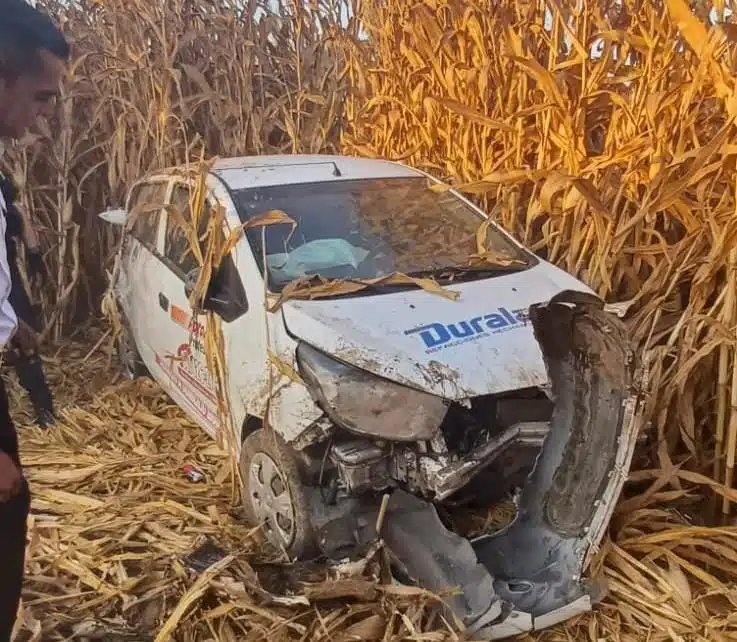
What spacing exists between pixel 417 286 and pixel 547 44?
1.64 metres

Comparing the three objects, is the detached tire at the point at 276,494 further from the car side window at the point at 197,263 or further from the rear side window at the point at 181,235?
the rear side window at the point at 181,235

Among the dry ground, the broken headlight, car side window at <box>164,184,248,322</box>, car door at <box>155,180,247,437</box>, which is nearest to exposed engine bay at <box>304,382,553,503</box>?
the broken headlight

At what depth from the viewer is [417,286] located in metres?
3.65

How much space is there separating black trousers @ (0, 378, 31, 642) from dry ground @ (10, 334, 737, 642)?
0.81 meters

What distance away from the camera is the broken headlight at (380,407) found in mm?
3125

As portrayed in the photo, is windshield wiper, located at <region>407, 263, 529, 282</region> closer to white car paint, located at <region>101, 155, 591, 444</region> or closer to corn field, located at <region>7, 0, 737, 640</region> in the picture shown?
white car paint, located at <region>101, 155, 591, 444</region>

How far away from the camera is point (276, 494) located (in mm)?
3535

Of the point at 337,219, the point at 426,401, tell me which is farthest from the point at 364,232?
the point at 426,401

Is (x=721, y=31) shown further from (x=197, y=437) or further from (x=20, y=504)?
(x=197, y=437)

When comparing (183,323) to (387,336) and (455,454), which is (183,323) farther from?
(455,454)

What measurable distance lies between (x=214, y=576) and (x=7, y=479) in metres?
1.41

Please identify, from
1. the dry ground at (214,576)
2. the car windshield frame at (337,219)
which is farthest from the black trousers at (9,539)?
the car windshield frame at (337,219)

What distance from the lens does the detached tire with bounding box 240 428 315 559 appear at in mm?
3371

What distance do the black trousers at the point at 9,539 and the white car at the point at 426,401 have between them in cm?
117
